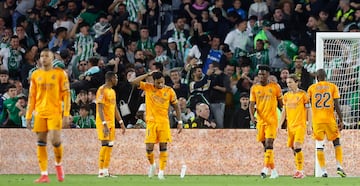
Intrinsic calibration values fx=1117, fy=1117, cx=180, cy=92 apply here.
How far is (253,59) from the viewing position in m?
26.1

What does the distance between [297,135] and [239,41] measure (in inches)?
202

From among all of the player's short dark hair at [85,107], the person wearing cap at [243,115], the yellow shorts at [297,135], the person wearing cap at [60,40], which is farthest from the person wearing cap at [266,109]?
the person wearing cap at [60,40]

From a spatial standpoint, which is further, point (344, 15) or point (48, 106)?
point (344, 15)

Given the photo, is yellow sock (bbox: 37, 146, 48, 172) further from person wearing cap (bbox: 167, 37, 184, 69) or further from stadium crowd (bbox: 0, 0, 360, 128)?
person wearing cap (bbox: 167, 37, 184, 69)

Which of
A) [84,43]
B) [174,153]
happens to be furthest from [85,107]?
[84,43]

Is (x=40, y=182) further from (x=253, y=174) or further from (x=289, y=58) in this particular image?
(x=289, y=58)

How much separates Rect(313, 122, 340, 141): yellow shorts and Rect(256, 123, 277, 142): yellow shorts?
0.81 metres

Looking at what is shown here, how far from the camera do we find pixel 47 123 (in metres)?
17.6

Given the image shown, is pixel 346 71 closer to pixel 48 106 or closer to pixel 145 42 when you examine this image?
pixel 145 42

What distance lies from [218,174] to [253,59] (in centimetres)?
344

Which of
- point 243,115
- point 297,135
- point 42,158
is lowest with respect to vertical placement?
point 42,158

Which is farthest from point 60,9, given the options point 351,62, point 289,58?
point 351,62

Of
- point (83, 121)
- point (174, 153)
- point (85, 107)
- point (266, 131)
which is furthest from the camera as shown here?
point (83, 121)

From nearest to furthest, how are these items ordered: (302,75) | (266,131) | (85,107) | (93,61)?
1. (266,131)
2. (85,107)
3. (302,75)
4. (93,61)
